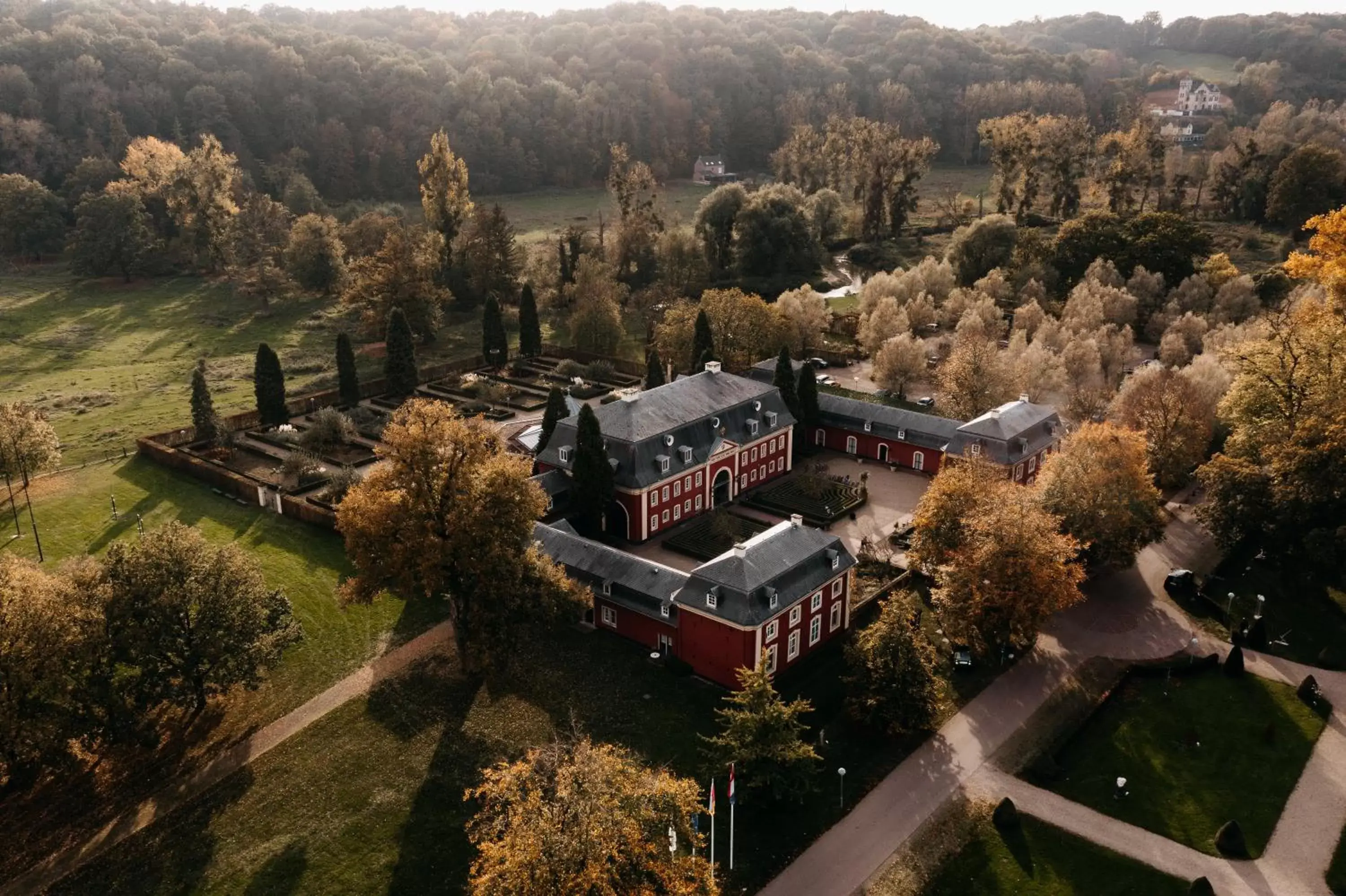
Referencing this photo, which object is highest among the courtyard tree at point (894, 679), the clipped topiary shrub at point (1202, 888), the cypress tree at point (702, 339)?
the cypress tree at point (702, 339)

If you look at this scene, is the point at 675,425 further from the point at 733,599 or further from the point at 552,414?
the point at 733,599

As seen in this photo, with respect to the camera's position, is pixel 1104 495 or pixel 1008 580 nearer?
pixel 1008 580

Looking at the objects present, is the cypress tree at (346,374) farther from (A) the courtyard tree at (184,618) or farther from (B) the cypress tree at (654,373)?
(A) the courtyard tree at (184,618)

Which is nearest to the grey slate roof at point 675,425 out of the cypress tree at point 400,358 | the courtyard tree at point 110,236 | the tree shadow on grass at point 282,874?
the cypress tree at point 400,358

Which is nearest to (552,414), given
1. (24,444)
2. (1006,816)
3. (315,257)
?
(24,444)

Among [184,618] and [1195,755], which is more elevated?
[184,618]

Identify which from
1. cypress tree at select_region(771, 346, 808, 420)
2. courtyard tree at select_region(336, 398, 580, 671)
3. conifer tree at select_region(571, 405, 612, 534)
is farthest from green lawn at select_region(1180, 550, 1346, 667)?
courtyard tree at select_region(336, 398, 580, 671)

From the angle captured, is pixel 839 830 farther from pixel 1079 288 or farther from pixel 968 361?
pixel 1079 288
